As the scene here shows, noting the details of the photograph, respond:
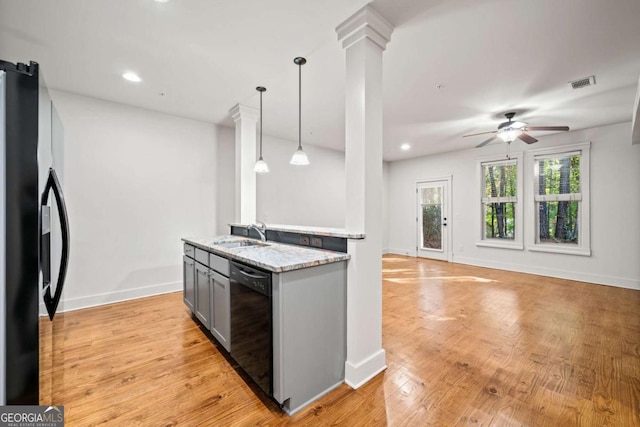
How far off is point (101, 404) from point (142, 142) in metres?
3.34

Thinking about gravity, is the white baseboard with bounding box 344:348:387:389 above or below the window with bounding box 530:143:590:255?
below

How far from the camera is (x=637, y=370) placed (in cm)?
209

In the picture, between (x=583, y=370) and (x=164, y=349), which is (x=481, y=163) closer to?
(x=583, y=370)

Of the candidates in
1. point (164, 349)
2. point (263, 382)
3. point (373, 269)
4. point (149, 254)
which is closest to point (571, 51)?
point (373, 269)

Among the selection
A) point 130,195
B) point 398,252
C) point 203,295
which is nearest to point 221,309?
point 203,295

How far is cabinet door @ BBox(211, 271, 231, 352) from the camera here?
215 centimetres

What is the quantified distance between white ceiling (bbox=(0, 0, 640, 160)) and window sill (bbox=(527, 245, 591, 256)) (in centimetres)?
234

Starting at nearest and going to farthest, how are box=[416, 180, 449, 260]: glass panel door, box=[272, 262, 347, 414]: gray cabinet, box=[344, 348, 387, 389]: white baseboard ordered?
box=[272, 262, 347, 414]: gray cabinet
box=[344, 348, 387, 389]: white baseboard
box=[416, 180, 449, 260]: glass panel door

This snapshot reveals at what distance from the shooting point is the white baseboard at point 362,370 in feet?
6.33

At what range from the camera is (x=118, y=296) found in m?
3.68

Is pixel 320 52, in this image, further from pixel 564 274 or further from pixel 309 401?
pixel 564 274

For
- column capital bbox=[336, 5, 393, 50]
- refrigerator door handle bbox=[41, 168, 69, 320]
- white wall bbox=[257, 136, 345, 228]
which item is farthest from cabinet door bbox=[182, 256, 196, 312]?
column capital bbox=[336, 5, 393, 50]

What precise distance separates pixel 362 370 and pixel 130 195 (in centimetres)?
378

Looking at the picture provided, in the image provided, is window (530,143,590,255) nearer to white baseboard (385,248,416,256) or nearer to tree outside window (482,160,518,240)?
tree outside window (482,160,518,240)
